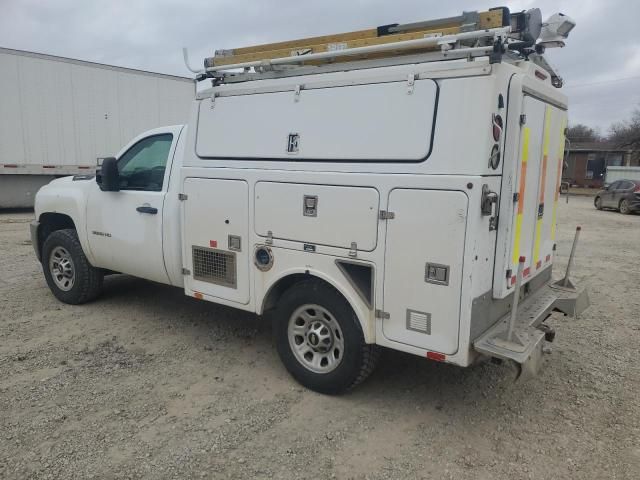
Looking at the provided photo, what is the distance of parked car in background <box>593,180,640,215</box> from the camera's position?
64.8 feet

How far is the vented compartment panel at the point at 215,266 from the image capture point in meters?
4.25

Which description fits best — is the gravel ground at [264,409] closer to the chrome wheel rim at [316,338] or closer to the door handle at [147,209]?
the chrome wheel rim at [316,338]

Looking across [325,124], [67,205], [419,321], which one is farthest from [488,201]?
[67,205]

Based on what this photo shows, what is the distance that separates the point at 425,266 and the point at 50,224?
4.96 metres

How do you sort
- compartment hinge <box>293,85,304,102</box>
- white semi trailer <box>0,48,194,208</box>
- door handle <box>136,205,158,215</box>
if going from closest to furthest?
1. compartment hinge <box>293,85,304,102</box>
2. door handle <box>136,205,158,215</box>
3. white semi trailer <box>0,48,194,208</box>

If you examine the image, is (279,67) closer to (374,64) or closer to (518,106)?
(374,64)

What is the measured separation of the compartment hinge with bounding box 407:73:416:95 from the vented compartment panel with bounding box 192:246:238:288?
6.37 feet

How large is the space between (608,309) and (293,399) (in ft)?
14.8

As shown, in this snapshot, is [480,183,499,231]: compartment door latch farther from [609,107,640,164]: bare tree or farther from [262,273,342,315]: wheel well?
[609,107,640,164]: bare tree

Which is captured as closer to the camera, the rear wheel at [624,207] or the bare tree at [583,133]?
the rear wheel at [624,207]

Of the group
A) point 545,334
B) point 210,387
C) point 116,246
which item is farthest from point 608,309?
point 116,246

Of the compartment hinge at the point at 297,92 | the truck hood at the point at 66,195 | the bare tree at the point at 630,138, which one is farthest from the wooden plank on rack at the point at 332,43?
the bare tree at the point at 630,138

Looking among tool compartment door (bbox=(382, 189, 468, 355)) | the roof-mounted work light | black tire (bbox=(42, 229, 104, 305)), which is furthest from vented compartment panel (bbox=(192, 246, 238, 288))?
the roof-mounted work light

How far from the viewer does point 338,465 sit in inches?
121
